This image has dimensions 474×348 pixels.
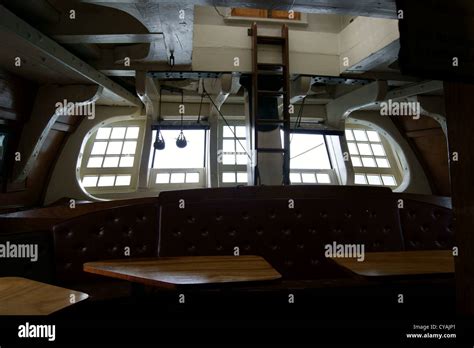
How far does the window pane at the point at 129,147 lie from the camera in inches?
199

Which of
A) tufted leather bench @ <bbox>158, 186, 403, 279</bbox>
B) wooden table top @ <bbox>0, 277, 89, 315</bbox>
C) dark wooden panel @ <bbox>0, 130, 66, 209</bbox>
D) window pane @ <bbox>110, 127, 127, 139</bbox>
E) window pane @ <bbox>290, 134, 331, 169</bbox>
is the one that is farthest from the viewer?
window pane @ <bbox>290, 134, 331, 169</bbox>

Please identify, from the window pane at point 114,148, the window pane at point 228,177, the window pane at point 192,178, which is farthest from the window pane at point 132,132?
the window pane at point 228,177

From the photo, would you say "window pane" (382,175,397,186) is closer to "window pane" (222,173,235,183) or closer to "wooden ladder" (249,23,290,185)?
"window pane" (222,173,235,183)

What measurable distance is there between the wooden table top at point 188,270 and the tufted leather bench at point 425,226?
Result: 1483 millimetres

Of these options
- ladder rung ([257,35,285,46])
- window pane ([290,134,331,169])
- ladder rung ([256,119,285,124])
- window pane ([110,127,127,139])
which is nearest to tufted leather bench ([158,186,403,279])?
ladder rung ([256,119,285,124])

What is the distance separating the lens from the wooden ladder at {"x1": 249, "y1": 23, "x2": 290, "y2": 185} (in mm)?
3147

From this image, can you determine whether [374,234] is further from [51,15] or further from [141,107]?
[141,107]

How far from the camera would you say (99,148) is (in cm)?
511

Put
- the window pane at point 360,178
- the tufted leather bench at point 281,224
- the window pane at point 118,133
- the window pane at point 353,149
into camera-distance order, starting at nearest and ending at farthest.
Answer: the tufted leather bench at point 281,224 < the window pane at point 118,133 < the window pane at point 360,178 < the window pane at point 353,149

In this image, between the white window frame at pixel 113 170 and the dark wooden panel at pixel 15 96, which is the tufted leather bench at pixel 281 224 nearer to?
the dark wooden panel at pixel 15 96

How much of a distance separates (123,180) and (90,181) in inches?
22.2

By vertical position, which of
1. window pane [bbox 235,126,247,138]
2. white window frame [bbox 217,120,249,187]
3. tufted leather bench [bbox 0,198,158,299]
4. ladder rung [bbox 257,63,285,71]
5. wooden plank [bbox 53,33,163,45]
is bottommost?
tufted leather bench [bbox 0,198,158,299]

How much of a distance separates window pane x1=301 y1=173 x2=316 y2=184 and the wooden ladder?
6.83 feet

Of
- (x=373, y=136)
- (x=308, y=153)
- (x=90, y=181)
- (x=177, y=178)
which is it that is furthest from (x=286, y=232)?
(x=373, y=136)
